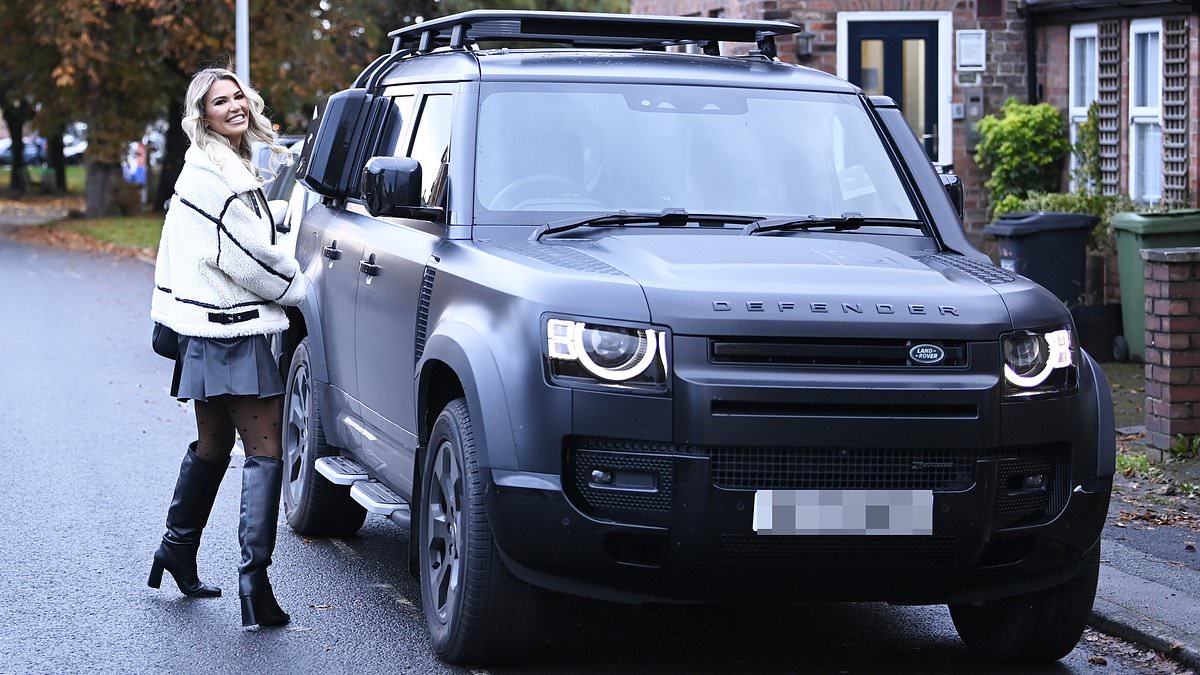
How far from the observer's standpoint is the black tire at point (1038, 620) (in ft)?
18.7

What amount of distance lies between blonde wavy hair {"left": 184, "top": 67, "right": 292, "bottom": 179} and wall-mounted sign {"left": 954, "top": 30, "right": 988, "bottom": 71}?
1402 centimetres

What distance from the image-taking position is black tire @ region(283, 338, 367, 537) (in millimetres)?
7707

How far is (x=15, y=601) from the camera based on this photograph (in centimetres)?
666

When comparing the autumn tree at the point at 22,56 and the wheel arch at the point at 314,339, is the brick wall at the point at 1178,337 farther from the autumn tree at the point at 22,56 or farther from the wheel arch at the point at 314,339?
the autumn tree at the point at 22,56

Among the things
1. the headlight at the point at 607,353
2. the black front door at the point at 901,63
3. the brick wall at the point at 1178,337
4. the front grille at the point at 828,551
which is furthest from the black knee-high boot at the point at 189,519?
the black front door at the point at 901,63

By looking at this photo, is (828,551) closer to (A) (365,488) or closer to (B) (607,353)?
(B) (607,353)

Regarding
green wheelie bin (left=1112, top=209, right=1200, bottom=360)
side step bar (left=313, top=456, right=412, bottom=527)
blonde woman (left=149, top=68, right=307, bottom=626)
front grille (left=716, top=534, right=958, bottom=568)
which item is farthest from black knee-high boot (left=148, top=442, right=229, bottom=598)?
green wheelie bin (left=1112, top=209, right=1200, bottom=360)

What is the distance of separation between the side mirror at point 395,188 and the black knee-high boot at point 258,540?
0.97m

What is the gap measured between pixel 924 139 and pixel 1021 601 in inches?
532

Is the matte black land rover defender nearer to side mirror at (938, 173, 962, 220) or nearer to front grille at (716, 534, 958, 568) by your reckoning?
front grille at (716, 534, 958, 568)

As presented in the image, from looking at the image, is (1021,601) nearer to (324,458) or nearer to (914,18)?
(324,458)

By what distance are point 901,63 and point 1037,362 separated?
14.9 m

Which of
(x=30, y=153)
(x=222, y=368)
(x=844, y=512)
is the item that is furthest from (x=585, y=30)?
(x=30, y=153)

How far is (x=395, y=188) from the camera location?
6.15 m
